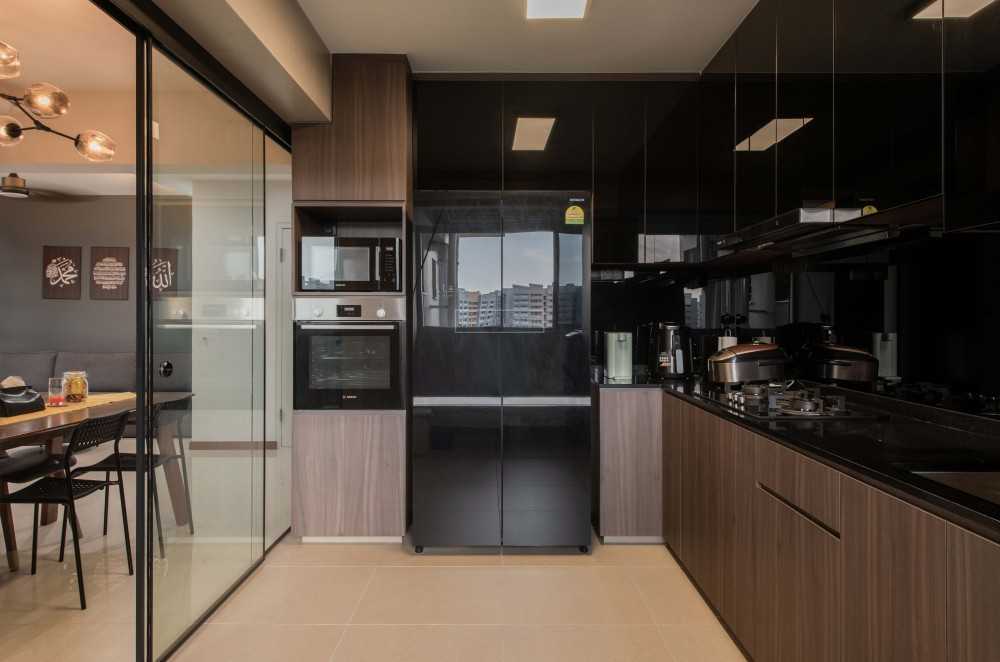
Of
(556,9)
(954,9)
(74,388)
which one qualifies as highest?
(556,9)

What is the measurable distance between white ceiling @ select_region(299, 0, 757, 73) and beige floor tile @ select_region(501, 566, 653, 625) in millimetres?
2842

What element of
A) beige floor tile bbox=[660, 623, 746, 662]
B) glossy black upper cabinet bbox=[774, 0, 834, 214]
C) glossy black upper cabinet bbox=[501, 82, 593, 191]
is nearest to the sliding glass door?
glossy black upper cabinet bbox=[501, 82, 593, 191]

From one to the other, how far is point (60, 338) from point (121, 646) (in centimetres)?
444

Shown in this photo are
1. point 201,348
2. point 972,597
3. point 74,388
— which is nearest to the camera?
point 972,597

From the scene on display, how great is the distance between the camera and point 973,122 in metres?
1.19

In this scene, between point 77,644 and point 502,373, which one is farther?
point 502,373

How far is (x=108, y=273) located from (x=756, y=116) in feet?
19.7

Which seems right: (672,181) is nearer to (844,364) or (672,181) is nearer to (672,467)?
(844,364)

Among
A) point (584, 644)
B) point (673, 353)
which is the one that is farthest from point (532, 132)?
point (584, 644)

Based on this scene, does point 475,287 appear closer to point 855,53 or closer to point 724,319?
point 724,319

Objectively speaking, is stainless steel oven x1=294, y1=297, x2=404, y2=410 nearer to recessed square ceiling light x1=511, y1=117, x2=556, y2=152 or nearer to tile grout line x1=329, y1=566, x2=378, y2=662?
tile grout line x1=329, y1=566, x2=378, y2=662

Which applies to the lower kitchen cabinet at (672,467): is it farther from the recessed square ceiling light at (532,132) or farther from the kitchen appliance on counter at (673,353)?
the recessed square ceiling light at (532,132)

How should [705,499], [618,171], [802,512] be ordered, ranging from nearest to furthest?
[802,512], [705,499], [618,171]

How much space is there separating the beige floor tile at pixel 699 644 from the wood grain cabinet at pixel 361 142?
2.54 metres
